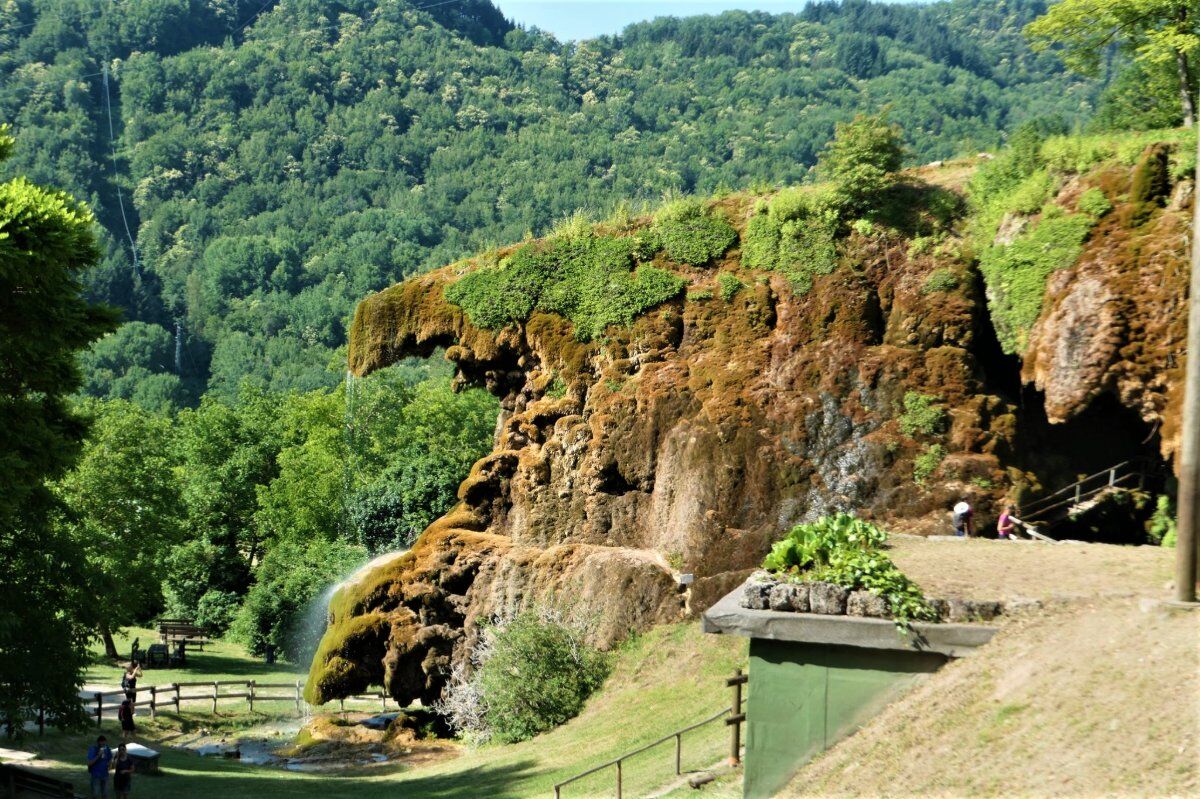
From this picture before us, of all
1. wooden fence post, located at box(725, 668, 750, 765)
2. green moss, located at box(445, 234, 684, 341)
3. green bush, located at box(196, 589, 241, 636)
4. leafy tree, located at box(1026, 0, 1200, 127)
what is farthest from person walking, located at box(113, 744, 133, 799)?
green bush, located at box(196, 589, 241, 636)

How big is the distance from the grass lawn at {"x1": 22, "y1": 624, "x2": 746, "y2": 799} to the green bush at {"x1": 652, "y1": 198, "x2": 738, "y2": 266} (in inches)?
312

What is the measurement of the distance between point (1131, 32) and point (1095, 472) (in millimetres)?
10060

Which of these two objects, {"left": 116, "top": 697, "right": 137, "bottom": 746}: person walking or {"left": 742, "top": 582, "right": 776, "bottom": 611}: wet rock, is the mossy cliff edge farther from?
{"left": 742, "top": 582, "right": 776, "bottom": 611}: wet rock

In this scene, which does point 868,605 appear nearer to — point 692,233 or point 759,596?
point 759,596

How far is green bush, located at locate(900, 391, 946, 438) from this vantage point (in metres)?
23.0

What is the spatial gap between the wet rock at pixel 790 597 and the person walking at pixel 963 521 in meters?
9.45

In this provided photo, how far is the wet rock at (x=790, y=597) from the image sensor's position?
12516mm

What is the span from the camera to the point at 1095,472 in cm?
2278

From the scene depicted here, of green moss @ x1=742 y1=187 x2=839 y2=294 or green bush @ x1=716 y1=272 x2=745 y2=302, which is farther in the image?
green bush @ x1=716 y1=272 x2=745 y2=302

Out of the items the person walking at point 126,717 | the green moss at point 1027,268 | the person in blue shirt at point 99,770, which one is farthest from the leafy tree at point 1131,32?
the person walking at point 126,717

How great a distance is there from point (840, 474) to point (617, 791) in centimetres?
918

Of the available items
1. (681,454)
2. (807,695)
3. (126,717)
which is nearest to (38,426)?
(126,717)

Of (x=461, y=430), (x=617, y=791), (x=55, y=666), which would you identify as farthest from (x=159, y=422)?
(x=617, y=791)

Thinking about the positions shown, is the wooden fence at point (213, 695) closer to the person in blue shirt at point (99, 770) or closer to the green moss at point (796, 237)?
the person in blue shirt at point (99, 770)
